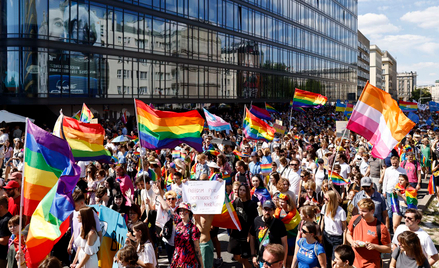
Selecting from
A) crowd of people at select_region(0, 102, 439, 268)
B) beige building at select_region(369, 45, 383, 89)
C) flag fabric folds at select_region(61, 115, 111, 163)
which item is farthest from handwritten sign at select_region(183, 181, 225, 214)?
beige building at select_region(369, 45, 383, 89)

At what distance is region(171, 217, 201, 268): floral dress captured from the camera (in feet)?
19.0

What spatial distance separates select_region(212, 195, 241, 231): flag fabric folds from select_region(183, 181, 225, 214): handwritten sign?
19 cm

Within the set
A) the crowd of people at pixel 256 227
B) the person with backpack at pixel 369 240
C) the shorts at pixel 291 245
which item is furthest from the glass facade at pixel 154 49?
the person with backpack at pixel 369 240

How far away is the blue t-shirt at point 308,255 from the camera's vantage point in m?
A: 5.32

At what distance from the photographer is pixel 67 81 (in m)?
26.3

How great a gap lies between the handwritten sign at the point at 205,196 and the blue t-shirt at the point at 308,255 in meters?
1.33

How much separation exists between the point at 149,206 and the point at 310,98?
58.8ft

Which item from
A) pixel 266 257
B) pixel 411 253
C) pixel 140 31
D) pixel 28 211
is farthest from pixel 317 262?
pixel 140 31

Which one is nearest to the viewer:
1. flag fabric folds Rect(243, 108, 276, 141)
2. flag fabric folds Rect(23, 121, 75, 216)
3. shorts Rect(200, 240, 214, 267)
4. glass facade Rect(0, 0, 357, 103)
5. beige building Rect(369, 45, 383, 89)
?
flag fabric folds Rect(23, 121, 75, 216)

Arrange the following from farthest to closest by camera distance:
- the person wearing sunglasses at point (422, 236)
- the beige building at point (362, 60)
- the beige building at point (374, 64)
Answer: the beige building at point (374, 64) < the beige building at point (362, 60) < the person wearing sunglasses at point (422, 236)

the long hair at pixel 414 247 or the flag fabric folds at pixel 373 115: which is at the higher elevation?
the flag fabric folds at pixel 373 115

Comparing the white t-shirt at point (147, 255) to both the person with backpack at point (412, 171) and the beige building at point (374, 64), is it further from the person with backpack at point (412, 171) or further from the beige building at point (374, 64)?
the beige building at point (374, 64)

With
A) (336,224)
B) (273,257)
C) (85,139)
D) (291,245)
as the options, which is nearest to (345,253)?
(273,257)

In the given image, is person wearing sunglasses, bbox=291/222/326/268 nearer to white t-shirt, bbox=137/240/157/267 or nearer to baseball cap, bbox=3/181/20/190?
white t-shirt, bbox=137/240/157/267
